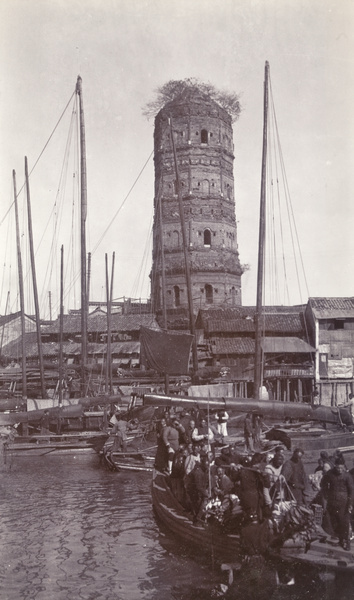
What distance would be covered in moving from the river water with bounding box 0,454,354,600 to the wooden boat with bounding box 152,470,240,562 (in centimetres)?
31

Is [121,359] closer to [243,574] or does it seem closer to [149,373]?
[149,373]

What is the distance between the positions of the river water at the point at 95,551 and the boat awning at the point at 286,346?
2954 cm

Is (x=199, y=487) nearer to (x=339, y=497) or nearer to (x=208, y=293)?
(x=339, y=497)

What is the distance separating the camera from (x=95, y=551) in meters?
14.2

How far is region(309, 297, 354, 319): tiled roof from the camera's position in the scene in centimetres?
4978

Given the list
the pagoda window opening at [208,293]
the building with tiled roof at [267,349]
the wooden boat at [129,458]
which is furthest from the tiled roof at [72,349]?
the wooden boat at [129,458]

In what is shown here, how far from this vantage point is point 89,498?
20.4 m

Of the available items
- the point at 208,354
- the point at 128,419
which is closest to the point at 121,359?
the point at 208,354

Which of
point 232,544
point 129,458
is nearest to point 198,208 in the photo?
point 129,458

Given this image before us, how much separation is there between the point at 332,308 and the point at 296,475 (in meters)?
39.2

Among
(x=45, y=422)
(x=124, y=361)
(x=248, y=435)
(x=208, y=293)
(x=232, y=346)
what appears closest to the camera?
(x=248, y=435)

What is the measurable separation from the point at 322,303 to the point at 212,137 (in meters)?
23.9

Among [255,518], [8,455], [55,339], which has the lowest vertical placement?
[8,455]

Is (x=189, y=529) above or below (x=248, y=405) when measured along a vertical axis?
below
